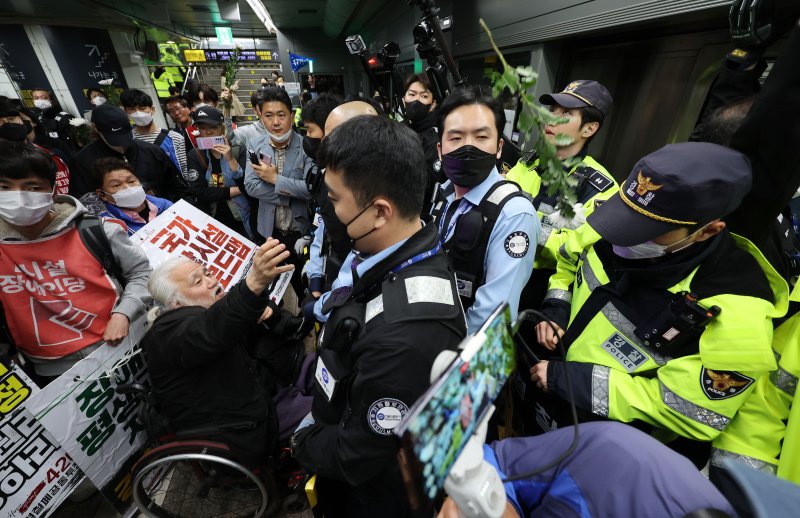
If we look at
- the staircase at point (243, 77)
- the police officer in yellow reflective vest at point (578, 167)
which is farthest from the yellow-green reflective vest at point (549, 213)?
the staircase at point (243, 77)

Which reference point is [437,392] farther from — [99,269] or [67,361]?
[67,361]

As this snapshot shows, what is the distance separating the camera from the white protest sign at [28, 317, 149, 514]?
158cm

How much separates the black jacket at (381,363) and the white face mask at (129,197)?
7.42 feet

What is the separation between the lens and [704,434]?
3.53 ft

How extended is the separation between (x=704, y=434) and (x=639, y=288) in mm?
521

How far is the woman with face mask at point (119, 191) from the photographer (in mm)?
2402

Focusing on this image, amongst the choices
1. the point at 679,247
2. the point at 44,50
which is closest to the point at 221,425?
the point at 679,247

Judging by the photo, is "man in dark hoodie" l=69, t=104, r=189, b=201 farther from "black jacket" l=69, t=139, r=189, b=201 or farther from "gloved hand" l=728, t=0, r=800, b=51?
"gloved hand" l=728, t=0, r=800, b=51

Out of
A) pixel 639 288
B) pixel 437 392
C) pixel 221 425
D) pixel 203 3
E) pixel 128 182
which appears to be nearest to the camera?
pixel 437 392

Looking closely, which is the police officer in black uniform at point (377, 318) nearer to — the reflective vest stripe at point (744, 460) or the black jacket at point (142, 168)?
the reflective vest stripe at point (744, 460)

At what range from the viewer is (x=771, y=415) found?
102cm

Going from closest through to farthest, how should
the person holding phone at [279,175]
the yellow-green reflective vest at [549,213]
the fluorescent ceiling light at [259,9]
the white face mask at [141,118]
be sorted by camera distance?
the yellow-green reflective vest at [549,213] → the person holding phone at [279,175] → the white face mask at [141,118] → the fluorescent ceiling light at [259,9]

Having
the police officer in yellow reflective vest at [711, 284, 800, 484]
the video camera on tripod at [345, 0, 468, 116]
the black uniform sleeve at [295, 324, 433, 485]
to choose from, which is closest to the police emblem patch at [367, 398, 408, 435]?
the black uniform sleeve at [295, 324, 433, 485]

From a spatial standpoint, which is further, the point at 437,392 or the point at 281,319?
the point at 281,319
